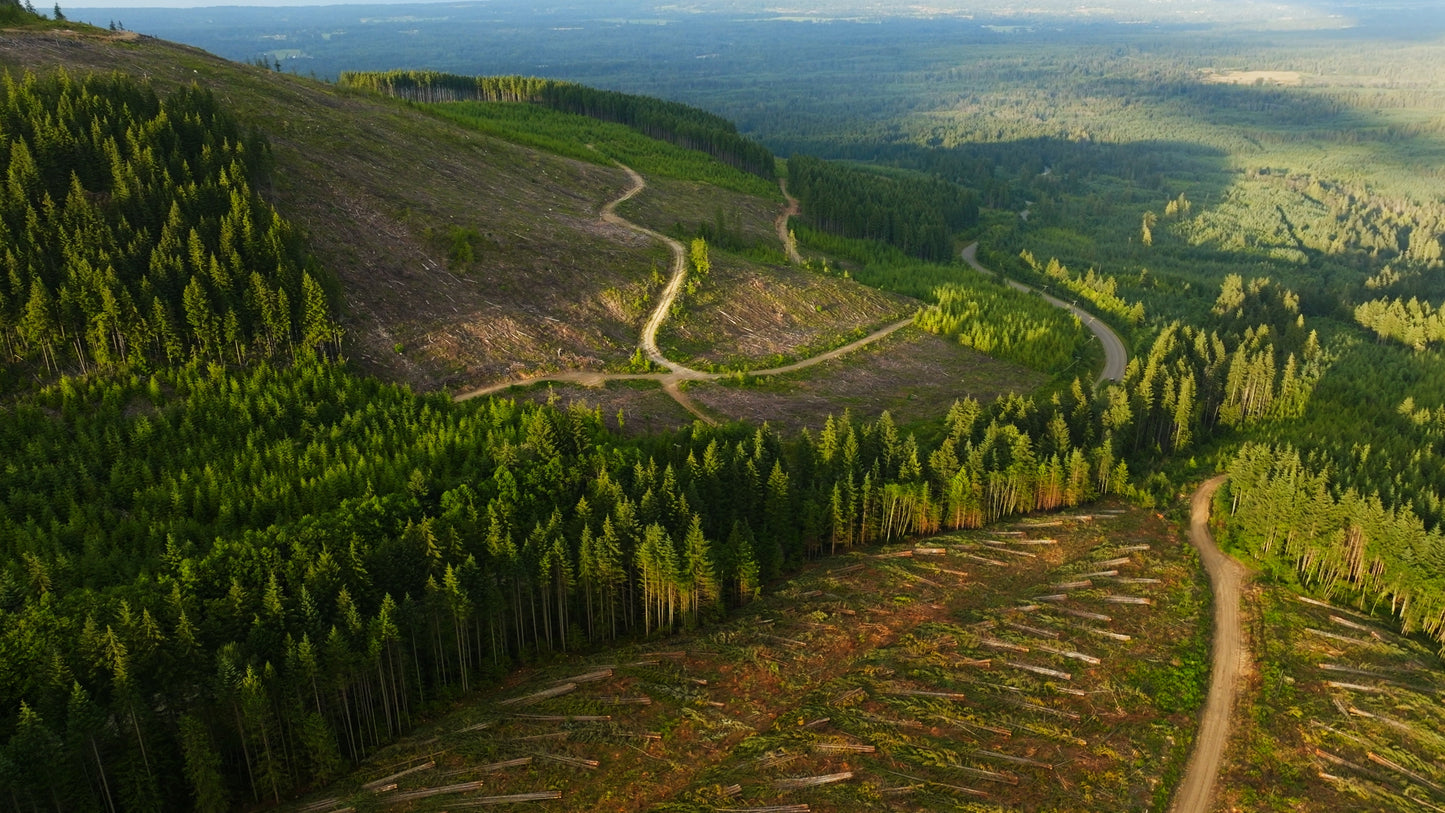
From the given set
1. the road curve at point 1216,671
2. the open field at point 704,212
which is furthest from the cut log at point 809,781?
the open field at point 704,212

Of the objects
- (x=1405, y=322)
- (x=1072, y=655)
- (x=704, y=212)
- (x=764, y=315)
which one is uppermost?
(x=704, y=212)

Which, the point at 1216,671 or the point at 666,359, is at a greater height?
the point at 666,359

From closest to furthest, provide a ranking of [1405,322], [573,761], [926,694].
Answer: [573,761]
[926,694]
[1405,322]

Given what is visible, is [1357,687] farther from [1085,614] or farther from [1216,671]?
[1085,614]

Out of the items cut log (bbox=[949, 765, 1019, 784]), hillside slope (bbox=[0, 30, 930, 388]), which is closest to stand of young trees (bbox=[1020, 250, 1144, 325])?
hillside slope (bbox=[0, 30, 930, 388])

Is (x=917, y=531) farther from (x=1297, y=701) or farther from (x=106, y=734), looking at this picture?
(x=106, y=734)

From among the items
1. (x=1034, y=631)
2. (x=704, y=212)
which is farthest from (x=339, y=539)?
(x=704, y=212)

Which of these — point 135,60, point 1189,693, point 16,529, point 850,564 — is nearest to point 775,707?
point 850,564

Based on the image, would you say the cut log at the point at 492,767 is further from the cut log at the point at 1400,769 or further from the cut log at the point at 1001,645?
the cut log at the point at 1400,769
